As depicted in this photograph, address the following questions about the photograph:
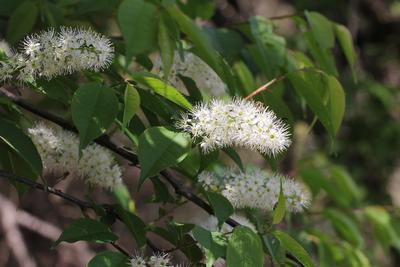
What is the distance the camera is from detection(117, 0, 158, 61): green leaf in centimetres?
113

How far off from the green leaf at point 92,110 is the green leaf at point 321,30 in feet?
2.65

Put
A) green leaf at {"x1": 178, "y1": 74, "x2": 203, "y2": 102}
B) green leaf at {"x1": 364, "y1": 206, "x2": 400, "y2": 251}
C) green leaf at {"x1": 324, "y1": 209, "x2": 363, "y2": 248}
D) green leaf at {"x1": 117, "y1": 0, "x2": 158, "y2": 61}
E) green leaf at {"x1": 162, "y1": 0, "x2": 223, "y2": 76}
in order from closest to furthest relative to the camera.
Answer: green leaf at {"x1": 117, "y1": 0, "x2": 158, "y2": 61} < green leaf at {"x1": 162, "y1": 0, "x2": 223, "y2": 76} < green leaf at {"x1": 178, "y1": 74, "x2": 203, "y2": 102} < green leaf at {"x1": 324, "y1": 209, "x2": 363, "y2": 248} < green leaf at {"x1": 364, "y1": 206, "x2": 400, "y2": 251}

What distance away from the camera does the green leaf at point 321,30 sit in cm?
192

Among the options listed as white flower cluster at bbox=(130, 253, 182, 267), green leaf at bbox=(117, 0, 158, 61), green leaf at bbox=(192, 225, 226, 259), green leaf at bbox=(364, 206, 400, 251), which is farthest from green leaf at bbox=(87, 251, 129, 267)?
green leaf at bbox=(364, 206, 400, 251)

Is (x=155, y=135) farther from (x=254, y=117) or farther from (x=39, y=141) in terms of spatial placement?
(x=39, y=141)

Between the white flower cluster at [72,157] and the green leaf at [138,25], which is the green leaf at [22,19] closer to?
the white flower cluster at [72,157]

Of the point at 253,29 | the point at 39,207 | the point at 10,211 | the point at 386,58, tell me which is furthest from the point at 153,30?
the point at 386,58

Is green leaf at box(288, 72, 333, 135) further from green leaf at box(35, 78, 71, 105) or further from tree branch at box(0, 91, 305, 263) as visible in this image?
green leaf at box(35, 78, 71, 105)

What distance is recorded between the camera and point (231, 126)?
54.2 inches

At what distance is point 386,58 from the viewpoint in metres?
4.55

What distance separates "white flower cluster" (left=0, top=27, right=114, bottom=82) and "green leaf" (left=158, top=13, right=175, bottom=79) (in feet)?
0.65

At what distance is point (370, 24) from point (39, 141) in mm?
3491

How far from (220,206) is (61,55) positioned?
1.48 ft

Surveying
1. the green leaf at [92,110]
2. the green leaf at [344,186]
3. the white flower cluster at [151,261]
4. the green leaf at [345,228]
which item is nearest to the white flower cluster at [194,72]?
the green leaf at [92,110]
